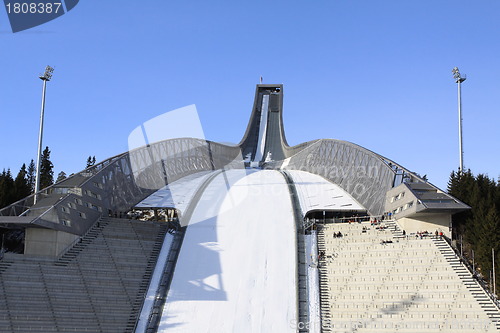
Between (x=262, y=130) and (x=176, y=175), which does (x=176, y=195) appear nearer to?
(x=176, y=175)

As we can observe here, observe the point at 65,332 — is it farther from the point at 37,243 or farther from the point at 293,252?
the point at 293,252

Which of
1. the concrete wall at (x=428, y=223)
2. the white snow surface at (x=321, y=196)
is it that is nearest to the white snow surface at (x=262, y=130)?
the white snow surface at (x=321, y=196)

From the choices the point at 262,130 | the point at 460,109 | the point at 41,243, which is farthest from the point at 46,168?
the point at 460,109

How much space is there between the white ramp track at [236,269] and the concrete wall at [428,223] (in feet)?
22.9

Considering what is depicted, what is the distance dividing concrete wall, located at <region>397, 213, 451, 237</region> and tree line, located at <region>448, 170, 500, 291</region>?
3.10 feet

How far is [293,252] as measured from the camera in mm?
31172

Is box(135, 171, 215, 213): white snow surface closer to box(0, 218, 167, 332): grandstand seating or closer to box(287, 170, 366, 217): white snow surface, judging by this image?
box(0, 218, 167, 332): grandstand seating

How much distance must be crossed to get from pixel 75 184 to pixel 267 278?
45.5 ft

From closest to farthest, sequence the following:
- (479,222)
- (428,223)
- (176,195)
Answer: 1. (479,222)
2. (428,223)
3. (176,195)

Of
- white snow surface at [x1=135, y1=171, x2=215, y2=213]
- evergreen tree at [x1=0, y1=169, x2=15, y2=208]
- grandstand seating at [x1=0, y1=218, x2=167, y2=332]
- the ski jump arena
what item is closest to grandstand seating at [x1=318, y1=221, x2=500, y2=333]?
the ski jump arena

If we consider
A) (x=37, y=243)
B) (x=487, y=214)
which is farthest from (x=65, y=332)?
(x=487, y=214)

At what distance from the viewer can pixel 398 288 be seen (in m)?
26.3

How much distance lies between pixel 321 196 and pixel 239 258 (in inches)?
456

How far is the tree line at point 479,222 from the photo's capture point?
27734mm
